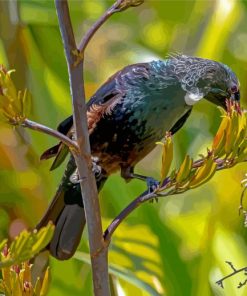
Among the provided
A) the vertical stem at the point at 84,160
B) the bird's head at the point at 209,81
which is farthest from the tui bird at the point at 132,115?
the vertical stem at the point at 84,160

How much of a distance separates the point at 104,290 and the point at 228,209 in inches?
28.2

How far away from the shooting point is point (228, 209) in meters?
1.29

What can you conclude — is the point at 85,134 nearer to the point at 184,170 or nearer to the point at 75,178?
the point at 184,170

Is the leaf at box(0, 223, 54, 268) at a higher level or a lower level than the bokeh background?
lower

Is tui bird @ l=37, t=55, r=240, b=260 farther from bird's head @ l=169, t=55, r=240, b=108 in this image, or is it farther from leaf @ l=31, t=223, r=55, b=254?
leaf @ l=31, t=223, r=55, b=254

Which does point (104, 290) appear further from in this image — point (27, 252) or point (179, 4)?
point (179, 4)

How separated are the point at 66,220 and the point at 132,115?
171mm

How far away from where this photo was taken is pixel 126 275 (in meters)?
1.26

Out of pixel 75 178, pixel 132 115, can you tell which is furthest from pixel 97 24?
pixel 132 115

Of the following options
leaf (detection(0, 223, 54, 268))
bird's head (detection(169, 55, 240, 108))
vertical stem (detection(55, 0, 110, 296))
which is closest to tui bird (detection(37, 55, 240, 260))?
bird's head (detection(169, 55, 240, 108))

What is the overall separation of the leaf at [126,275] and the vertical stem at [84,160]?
0.62 m

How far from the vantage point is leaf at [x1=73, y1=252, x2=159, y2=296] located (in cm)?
123

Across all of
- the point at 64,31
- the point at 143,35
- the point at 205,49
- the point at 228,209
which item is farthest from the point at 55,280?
the point at 64,31

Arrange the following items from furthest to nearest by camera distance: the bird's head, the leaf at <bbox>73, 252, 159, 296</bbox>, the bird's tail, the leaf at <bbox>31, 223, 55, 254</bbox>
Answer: the leaf at <bbox>73, 252, 159, 296</bbox> → the bird's tail → the bird's head → the leaf at <bbox>31, 223, 55, 254</bbox>
